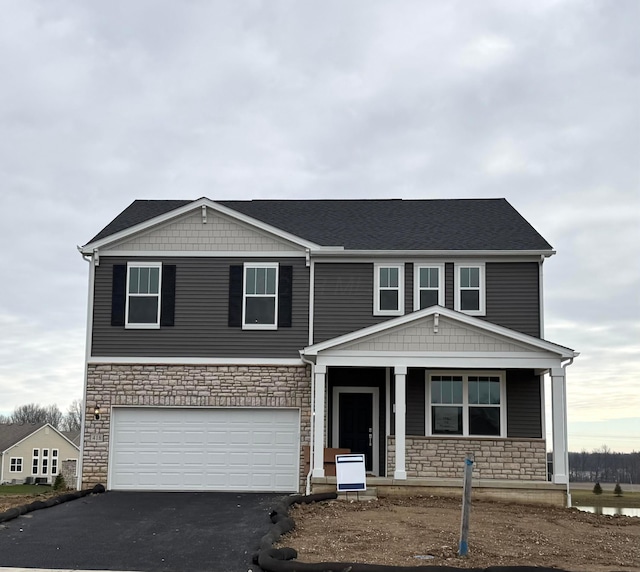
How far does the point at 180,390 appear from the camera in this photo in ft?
62.6

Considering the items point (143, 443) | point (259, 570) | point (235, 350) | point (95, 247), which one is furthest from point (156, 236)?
point (259, 570)

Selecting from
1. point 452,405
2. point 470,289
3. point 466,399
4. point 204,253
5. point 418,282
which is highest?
point 204,253

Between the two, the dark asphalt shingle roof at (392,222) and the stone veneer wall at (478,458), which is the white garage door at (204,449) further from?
the dark asphalt shingle roof at (392,222)

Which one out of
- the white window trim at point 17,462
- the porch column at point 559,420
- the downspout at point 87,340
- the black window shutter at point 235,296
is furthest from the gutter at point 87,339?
the white window trim at point 17,462

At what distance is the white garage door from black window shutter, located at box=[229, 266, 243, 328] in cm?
213

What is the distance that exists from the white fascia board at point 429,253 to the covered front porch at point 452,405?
2.43m

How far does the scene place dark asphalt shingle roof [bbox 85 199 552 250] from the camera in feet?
64.9

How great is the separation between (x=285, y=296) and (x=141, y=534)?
25.9ft

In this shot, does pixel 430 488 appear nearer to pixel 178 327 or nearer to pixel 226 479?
pixel 226 479

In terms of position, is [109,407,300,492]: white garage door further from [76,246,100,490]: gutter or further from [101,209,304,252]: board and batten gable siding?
[101,209,304,252]: board and batten gable siding

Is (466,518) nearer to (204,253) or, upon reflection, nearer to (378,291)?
(378,291)

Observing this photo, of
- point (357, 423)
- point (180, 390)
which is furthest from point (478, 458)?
point (180, 390)

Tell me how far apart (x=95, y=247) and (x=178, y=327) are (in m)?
2.80

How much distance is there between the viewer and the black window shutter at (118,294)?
63.7ft
